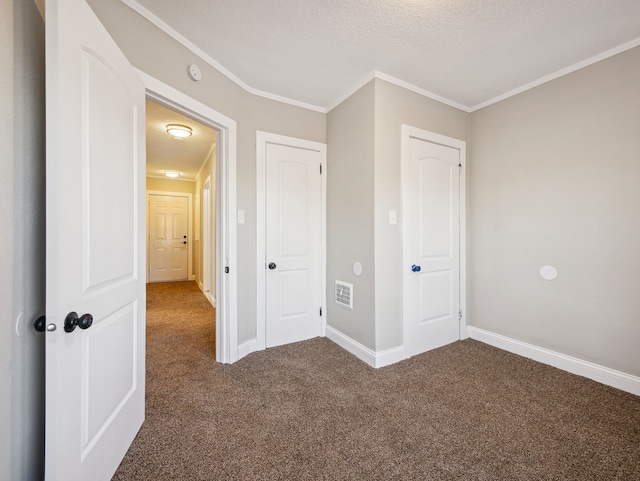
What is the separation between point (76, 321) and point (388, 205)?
215cm

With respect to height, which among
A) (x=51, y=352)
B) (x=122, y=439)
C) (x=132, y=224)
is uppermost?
(x=132, y=224)

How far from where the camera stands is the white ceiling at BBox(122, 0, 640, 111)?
1646mm

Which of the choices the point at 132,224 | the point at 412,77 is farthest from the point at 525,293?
the point at 132,224

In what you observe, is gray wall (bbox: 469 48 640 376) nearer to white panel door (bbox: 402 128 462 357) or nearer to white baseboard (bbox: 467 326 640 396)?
white baseboard (bbox: 467 326 640 396)

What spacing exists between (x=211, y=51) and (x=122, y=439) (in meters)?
2.53

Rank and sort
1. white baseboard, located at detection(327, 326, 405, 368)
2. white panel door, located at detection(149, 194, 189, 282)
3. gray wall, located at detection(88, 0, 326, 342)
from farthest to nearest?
1. white panel door, located at detection(149, 194, 189, 282)
2. white baseboard, located at detection(327, 326, 405, 368)
3. gray wall, located at detection(88, 0, 326, 342)

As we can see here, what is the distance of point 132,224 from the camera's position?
1477 millimetres

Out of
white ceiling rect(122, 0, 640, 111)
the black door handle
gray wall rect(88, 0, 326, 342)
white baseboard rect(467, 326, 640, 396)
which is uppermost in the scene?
white ceiling rect(122, 0, 640, 111)

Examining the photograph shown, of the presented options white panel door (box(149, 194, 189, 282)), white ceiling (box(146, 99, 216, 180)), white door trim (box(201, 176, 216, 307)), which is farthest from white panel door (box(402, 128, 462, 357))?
white panel door (box(149, 194, 189, 282))

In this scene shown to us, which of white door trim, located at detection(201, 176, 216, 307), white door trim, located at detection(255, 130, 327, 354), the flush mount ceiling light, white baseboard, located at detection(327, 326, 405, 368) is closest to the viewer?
white baseboard, located at detection(327, 326, 405, 368)

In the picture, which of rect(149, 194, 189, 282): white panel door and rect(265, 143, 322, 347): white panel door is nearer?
rect(265, 143, 322, 347): white panel door

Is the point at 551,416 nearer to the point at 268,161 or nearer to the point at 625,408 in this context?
the point at 625,408

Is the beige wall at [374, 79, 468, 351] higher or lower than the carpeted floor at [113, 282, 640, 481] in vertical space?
higher

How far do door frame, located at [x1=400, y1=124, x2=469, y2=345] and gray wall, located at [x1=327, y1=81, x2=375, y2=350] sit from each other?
1.07ft
